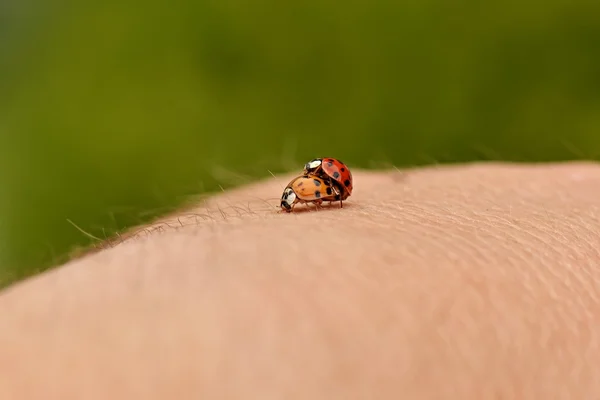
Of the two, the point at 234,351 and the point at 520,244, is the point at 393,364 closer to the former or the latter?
the point at 234,351

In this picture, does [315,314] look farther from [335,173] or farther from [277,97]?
[277,97]

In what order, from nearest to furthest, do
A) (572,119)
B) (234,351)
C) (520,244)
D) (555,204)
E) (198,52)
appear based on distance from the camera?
(234,351), (520,244), (555,204), (572,119), (198,52)

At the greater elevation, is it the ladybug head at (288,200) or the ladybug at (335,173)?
the ladybug at (335,173)

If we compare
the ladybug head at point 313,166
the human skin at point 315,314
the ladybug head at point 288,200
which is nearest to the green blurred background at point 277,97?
the ladybug head at point 313,166

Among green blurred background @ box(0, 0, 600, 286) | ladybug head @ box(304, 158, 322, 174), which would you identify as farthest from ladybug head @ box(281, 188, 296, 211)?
green blurred background @ box(0, 0, 600, 286)

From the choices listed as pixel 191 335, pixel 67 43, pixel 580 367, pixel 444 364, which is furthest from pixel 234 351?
pixel 67 43

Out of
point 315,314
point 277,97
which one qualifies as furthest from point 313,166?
point 277,97

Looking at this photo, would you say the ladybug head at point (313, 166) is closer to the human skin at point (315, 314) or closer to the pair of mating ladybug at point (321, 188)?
the pair of mating ladybug at point (321, 188)
